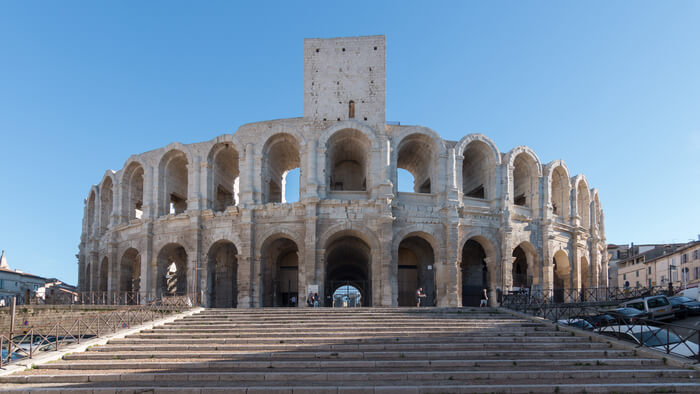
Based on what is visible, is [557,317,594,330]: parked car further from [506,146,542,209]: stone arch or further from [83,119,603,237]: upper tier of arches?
[506,146,542,209]: stone arch

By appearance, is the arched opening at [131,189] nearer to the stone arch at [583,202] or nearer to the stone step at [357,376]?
the stone step at [357,376]

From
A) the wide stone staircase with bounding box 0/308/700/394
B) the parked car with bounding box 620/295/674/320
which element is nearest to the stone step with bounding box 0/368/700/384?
the wide stone staircase with bounding box 0/308/700/394

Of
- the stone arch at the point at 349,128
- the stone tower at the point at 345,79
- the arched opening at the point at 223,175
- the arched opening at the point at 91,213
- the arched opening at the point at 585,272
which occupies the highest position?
the stone tower at the point at 345,79

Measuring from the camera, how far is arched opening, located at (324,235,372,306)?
31.4m

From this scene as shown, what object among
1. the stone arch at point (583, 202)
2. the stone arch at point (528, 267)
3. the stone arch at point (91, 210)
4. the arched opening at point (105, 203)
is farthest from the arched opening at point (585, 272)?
the stone arch at point (91, 210)

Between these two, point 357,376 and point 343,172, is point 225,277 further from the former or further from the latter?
point 357,376

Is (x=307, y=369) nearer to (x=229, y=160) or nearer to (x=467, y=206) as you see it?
(x=467, y=206)

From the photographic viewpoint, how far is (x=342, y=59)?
30844mm

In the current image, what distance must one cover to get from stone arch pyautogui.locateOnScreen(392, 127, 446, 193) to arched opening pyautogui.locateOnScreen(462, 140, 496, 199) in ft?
8.03

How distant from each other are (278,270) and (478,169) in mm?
14543

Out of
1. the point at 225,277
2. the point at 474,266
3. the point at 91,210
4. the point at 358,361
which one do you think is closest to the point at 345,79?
the point at 474,266

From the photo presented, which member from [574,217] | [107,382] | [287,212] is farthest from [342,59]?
[107,382]

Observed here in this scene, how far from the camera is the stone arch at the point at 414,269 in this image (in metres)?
30.2

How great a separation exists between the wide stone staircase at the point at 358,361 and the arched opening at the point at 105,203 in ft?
Result: 70.9
